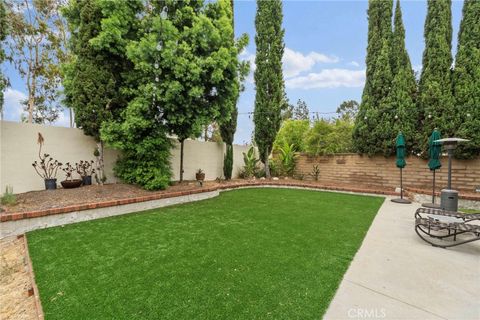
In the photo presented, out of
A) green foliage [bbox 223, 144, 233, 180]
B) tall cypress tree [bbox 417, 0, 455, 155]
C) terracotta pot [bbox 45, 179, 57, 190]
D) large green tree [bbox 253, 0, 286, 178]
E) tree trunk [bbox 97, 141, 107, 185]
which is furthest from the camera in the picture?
large green tree [bbox 253, 0, 286, 178]

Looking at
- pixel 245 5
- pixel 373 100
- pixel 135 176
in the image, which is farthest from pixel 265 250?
pixel 245 5

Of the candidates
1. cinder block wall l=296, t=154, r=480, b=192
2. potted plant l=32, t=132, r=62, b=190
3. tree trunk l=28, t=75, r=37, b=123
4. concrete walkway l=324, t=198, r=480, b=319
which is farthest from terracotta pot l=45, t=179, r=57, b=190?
cinder block wall l=296, t=154, r=480, b=192

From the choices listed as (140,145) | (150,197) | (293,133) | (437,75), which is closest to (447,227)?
(150,197)

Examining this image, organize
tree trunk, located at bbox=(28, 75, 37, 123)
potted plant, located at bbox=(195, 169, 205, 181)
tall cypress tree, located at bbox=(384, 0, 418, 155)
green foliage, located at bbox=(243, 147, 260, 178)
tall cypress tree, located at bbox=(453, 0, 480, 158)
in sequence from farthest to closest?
green foliage, located at bbox=(243, 147, 260, 178) → tree trunk, located at bbox=(28, 75, 37, 123) → potted plant, located at bbox=(195, 169, 205, 181) → tall cypress tree, located at bbox=(384, 0, 418, 155) → tall cypress tree, located at bbox=(453, 0, 480, 158)

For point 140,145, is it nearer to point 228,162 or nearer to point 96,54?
point 96,54

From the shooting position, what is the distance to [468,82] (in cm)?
780

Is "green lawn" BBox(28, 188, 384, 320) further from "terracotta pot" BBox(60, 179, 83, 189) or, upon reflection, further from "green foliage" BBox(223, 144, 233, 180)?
"green foliage" BBox(223, 144, 233, 180)

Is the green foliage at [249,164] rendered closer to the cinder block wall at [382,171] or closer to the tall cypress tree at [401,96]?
the cinder block wall at [382,171]

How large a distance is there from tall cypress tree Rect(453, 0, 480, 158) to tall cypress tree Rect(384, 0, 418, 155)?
1.32 metres

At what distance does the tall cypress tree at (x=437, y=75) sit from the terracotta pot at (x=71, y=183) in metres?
11.8

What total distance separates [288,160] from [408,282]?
31.3ft

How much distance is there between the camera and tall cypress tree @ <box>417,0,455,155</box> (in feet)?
26.7

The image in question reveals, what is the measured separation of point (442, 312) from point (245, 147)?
10961mm

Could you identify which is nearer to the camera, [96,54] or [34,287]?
[34,287]
